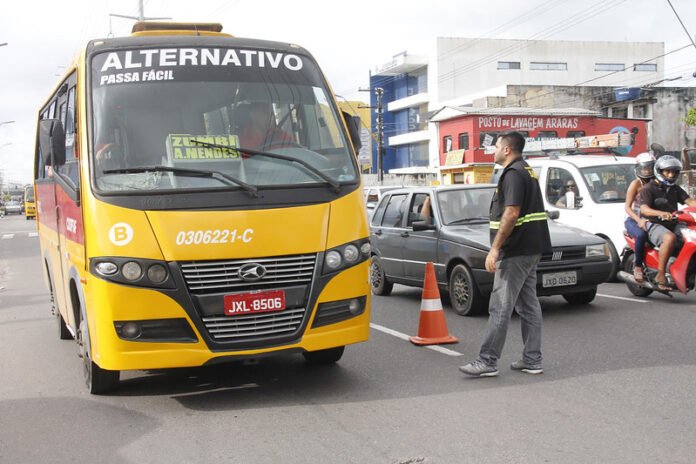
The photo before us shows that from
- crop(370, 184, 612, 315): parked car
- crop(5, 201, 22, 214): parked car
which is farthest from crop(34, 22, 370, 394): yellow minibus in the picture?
crop(5, 201, 22, 214): parked car

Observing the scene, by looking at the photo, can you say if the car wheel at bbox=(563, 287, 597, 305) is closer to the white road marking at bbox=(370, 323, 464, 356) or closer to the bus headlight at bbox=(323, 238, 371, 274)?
the white road marking at bbox=(370, 323, 464, 356)

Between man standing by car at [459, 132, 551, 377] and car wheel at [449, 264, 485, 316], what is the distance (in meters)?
2.86

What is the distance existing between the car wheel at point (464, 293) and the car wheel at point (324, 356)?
2872 millimetres

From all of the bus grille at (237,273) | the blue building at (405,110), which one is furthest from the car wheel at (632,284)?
the blue building at (405,110)

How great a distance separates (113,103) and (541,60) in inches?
3030

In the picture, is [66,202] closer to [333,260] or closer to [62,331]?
[333,260]

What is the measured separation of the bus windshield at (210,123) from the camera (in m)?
5.83

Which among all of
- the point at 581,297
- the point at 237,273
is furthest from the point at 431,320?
the point at 581,297

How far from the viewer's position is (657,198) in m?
9.81

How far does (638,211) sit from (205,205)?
6.62 m

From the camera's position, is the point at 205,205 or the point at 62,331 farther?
the point at 62,331

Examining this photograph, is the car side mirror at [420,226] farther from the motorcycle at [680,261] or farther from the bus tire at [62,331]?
the bus tire at [62,331]

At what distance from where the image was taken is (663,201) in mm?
9773

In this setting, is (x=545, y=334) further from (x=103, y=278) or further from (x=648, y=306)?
(x=103, y=278)
